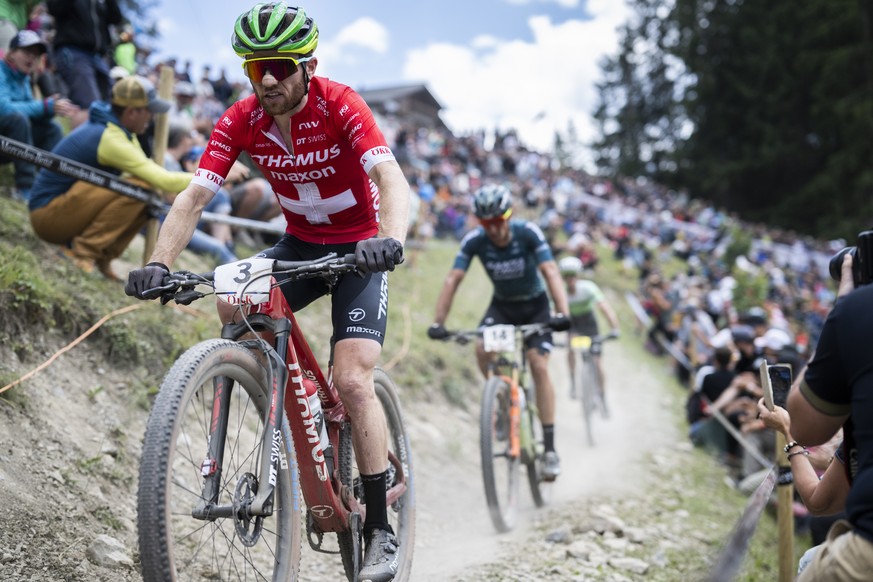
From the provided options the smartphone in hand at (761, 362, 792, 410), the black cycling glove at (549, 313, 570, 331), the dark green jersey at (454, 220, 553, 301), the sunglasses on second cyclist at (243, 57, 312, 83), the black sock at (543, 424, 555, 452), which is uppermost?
the sunglasses on second cyclist at (243, 57, 312, 83)

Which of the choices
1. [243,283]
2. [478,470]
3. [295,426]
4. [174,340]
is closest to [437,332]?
[174,340]

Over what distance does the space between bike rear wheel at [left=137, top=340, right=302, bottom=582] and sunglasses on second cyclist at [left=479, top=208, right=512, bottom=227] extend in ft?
12.0

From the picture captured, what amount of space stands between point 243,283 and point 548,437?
15.2ft

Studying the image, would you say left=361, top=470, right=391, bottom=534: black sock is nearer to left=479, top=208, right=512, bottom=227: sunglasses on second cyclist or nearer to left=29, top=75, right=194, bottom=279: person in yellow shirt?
left=29, top=75, right=194, bottom=279: person in yellow shirt

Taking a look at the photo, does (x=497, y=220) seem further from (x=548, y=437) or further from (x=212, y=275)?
(x=212, y=275)

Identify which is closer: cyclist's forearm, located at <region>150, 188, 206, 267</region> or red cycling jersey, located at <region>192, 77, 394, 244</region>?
cyclist's forearm, located at <region>150, 188, 206, 267</region>

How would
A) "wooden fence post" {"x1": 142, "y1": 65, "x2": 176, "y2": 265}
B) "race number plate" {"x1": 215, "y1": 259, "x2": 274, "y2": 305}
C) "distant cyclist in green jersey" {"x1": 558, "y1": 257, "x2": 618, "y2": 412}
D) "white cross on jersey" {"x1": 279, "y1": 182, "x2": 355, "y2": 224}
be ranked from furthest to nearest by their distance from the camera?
"distant cyclist in green jersey" {"x1": 558, "y1": 257, "x2": 618, "y2": 412}
"wooden fence post" {"x1": 142, "y1": 65, "x2": 176, "y2": 265}
"white cross on jersey" {"x1": 279, "y1": 182, "x2": 355, "y2": 224}
"race number plate" {"x1": 215, "y1": 259, "x2": 274, "y2": 305}

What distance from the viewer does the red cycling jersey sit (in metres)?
3.68

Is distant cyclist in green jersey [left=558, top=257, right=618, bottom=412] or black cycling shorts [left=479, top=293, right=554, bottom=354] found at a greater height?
black cycling shorts [left=479, top=293, right=554, bottom=354]

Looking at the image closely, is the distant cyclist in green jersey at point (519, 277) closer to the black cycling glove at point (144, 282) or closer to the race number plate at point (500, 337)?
the race number plate at point (500, 337)

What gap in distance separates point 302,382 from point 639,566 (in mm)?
3320

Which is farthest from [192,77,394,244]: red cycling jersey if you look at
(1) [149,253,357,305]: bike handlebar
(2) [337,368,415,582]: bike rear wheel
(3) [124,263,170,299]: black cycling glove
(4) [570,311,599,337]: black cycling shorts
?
(4) [570,311,599,337]: black cycling shorts

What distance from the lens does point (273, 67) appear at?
3.53m

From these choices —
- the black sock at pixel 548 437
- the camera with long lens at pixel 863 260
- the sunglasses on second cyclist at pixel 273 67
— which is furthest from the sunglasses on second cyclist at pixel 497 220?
the camera with long lens at pixel 863 260
